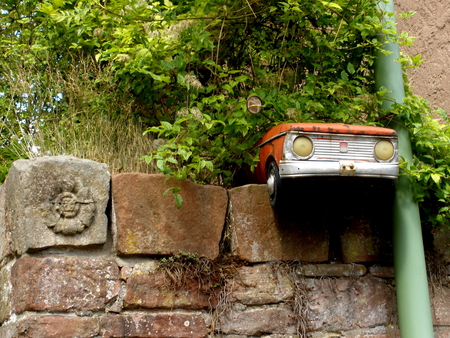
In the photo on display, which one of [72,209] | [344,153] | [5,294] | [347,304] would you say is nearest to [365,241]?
[347,304]

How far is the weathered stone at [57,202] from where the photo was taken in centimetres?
258

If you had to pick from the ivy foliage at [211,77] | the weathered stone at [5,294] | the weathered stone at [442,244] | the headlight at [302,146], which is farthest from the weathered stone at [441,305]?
the weathered stone at [5,294]

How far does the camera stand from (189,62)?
3.36 m

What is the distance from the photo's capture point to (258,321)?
2.77m

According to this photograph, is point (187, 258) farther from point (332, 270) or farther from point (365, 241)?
point (365, 241)

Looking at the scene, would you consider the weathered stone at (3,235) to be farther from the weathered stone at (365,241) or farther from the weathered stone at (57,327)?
the weathered stone at (365,241)

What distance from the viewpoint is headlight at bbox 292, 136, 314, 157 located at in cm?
255

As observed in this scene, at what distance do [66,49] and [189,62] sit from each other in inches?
46.4

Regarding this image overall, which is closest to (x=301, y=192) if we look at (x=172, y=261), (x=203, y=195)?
(x=203, y=195)

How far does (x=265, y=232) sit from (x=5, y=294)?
1.35 meters

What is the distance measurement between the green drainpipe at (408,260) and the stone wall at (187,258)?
0.41 ft

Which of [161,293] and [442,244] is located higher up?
[442,244]

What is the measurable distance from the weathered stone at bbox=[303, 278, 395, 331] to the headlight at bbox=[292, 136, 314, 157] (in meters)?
0.76

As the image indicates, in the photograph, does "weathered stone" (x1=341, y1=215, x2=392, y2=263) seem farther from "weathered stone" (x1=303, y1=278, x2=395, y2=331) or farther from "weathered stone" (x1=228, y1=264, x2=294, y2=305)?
"weathered stone" (x1=228, y1=264, x2=294, y2=305)
